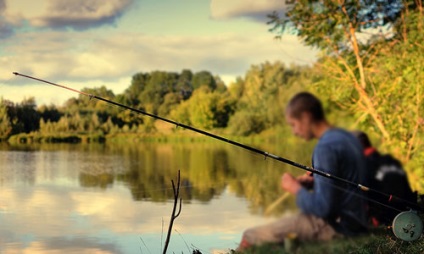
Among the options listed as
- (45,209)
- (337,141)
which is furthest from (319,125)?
(45,209)

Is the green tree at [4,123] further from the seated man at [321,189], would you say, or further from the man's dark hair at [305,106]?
the man's dark hair at [305,106]

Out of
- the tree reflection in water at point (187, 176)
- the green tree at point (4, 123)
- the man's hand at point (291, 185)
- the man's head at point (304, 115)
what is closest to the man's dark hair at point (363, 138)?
the man's head at point (304, 115)

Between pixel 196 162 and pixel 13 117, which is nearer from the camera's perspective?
pixel 196 162

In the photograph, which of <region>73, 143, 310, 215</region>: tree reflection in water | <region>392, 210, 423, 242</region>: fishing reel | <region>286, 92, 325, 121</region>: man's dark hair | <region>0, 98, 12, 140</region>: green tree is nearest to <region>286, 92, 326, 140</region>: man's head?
<region>286, 92, 325, 121</region>: man's dark hair

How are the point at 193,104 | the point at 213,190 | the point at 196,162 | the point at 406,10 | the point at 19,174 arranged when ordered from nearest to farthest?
the point at 406,10
the point at 213,190
the point at 193,104
the point at 19,174
the point at 196,162

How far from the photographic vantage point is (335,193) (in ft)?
9.02

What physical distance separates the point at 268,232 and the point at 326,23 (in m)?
6.58

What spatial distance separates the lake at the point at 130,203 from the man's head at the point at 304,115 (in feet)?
1.11

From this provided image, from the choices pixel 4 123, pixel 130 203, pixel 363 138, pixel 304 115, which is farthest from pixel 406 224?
pixel 4 123

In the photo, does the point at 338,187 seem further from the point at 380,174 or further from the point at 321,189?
the point at 380,174

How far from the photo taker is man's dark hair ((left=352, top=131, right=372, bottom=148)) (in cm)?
275

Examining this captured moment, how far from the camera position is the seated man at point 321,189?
2.60m

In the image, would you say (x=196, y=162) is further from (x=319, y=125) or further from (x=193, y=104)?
(x=319, y=125)

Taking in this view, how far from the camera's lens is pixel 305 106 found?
2.59m
